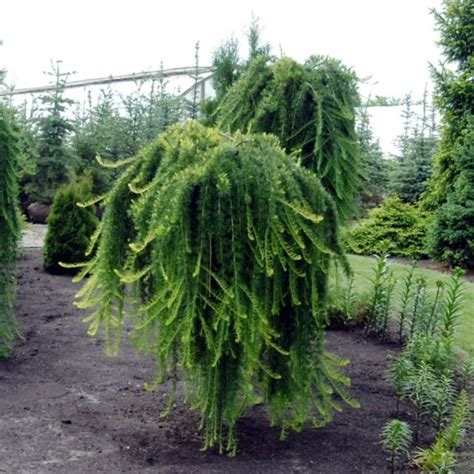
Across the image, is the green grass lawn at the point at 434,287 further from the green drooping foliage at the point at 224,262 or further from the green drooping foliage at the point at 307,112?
the green drooping foliage at the point at 224,262

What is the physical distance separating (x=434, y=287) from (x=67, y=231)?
16.0 feet

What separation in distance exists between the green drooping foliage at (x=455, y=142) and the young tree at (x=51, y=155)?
7.95 m

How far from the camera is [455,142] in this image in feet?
38.0

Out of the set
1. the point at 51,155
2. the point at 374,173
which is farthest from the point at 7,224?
the point at 374,173

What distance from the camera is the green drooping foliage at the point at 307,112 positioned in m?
4.96

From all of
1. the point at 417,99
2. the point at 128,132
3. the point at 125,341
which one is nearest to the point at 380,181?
the point at 417,99

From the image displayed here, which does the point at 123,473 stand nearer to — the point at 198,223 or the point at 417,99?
the point at 198,223

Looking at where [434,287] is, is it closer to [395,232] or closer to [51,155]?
[395,232]

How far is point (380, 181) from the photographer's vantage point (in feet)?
59.3

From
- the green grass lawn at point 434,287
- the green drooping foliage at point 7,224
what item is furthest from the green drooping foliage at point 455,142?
the green drooping foliage at point 7,224

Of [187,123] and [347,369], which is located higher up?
[187,123]

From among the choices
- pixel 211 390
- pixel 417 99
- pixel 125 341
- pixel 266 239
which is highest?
pixel 417 99

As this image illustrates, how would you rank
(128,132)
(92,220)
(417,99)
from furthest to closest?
(417,99) → (128,132) → (92,220)

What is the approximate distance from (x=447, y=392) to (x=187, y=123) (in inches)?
87.3
